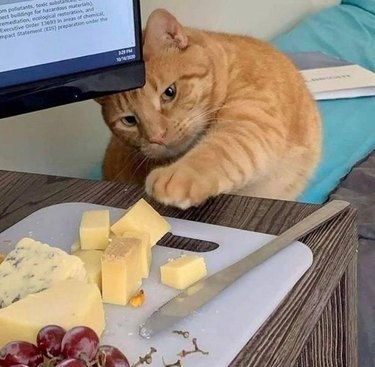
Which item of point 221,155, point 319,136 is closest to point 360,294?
point 319,136

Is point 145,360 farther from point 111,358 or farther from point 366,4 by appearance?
point 366,4

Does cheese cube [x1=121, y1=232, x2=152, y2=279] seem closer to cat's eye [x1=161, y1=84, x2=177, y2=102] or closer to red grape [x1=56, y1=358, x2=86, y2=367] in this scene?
red grape [x1=56, y1=358, x2=86, y2=367]

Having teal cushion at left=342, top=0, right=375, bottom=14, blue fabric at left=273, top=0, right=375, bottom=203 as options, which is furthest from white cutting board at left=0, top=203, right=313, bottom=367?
teal cushion at left=342, top=0, right=375, bottom=14

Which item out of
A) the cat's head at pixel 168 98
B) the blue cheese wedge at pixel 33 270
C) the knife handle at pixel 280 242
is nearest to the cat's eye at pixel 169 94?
the cat's head at pixel 168 98

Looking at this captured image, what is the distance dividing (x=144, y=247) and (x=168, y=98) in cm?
34

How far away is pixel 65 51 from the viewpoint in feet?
2.04

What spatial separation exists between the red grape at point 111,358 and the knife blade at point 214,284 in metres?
0.06

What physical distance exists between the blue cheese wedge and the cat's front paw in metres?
0.16

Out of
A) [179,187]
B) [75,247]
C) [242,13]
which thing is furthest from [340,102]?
[75,247]

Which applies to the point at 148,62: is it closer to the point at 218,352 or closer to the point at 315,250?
the point at 315,250

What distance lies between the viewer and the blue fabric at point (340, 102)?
1272 millimetres

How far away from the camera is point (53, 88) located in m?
0.62

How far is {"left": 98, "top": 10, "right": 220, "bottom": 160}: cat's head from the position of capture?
874 mm

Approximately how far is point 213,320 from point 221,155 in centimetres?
28
